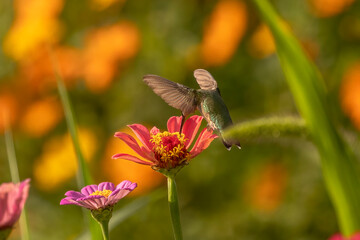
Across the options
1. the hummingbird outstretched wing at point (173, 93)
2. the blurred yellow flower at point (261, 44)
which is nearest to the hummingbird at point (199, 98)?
the hummingbird outstretched wing at point (173, 93)

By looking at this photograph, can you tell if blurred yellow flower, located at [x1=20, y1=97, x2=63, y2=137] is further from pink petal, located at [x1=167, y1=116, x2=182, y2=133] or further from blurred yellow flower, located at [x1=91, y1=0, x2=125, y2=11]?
pink petal, located at [x1=167, y1=116, x2=182, y2=133]

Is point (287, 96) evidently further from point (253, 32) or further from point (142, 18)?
point (142, 18)

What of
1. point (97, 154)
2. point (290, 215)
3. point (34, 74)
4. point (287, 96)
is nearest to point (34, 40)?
point (34, 74)

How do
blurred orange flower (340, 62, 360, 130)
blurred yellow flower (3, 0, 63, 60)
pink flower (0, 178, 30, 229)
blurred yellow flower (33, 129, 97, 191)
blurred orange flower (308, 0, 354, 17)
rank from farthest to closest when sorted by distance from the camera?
blurred yellow flower (3, 0, 63, 60) → blurred yellow flower (33, 129, 97, 191) → blurred orange flower (308, 0, 354, 17) → blurred orange flower (340, 62, 360, 130) → pink flower (0, 178, 30, 229)

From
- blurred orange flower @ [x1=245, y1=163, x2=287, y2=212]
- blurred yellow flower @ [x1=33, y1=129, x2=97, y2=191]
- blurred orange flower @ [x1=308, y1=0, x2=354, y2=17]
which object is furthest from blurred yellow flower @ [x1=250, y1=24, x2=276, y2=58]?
blurred yellow flower @ [x1=33, y1=129, x2=97, y2=191]

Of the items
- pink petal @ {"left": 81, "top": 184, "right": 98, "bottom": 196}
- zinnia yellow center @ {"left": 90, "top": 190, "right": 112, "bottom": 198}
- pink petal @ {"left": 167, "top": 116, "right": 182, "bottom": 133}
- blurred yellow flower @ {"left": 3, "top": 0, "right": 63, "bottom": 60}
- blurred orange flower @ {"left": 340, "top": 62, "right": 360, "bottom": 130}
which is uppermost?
blurred yellow flower @ {"left": 3, "top": 0, "right": 63, "bottom": 60}

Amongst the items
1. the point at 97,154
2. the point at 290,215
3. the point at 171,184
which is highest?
the point at 171,184
